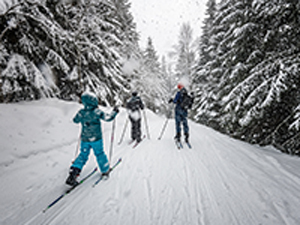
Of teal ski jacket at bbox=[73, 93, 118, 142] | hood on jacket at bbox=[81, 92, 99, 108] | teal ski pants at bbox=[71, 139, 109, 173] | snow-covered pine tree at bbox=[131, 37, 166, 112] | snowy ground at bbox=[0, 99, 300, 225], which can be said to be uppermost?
snow-covered pine tree at bbox=[131, 37, 166, 112]

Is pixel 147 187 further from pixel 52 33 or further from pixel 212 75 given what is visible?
pixel 212 75

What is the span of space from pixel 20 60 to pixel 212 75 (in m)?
12.3

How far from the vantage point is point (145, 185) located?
288 cm

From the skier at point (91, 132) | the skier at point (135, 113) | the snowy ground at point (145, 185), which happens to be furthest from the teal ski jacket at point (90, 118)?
the skier at point (135, 113)

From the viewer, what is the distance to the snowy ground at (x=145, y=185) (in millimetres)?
2111

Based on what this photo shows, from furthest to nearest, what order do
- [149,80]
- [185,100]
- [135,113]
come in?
[149,80], [135,113], [185,100]

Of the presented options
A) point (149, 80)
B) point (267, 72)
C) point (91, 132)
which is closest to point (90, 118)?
point (91, 132)

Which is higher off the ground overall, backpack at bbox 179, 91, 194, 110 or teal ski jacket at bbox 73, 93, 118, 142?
Result: backpack at bbox 179, 91, 194, 110

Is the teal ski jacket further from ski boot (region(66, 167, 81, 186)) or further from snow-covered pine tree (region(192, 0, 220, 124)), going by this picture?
snow-covered pine tree (region(192, 0, 220, 124))

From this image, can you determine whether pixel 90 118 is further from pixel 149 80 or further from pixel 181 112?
pixel 149 80

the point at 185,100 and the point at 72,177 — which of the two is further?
the point at 185,100

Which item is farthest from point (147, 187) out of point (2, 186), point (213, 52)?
point (213, 52)

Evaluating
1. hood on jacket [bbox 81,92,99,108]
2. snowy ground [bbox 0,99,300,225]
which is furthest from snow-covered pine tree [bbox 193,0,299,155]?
hood on jacket [bbox 81,92,99,108]

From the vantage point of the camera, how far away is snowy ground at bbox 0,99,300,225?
6.93ft
